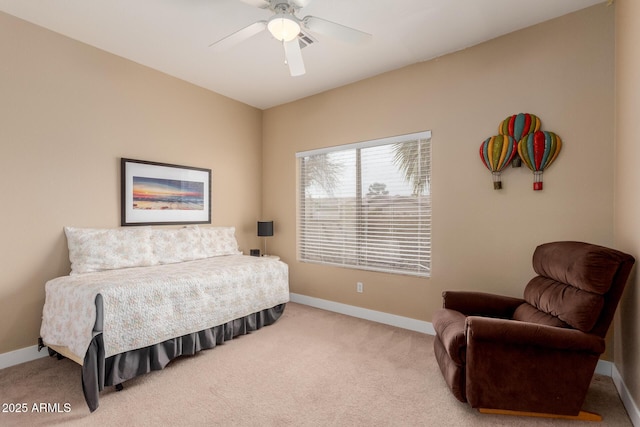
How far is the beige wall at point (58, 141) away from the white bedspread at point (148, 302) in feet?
1.09

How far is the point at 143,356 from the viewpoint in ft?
7.79

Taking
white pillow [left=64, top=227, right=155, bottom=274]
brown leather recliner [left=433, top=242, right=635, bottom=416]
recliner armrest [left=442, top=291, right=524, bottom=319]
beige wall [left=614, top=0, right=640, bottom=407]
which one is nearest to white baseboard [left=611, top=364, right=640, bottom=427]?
beige wall [left=614, top=0, right=640, bottom=407]

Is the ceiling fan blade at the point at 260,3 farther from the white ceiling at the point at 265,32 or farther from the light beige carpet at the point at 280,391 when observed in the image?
the light beige carpet at the point at 280,391

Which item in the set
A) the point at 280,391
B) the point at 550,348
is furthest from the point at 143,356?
the point at 550,348

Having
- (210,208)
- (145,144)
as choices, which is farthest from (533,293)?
(145,144)

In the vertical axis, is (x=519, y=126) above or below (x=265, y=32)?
below

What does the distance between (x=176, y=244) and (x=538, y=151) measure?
3636 mm

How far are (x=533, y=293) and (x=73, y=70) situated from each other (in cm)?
440

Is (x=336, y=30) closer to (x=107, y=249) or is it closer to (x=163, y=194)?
(x=163, y=194)

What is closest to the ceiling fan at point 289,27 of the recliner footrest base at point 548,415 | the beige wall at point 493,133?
the beige wall at point 493,133

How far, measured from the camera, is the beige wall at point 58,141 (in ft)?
8.48

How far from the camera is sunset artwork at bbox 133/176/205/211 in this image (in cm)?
341

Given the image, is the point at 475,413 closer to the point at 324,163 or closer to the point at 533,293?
the point at 533,293

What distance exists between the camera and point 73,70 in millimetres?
2928
